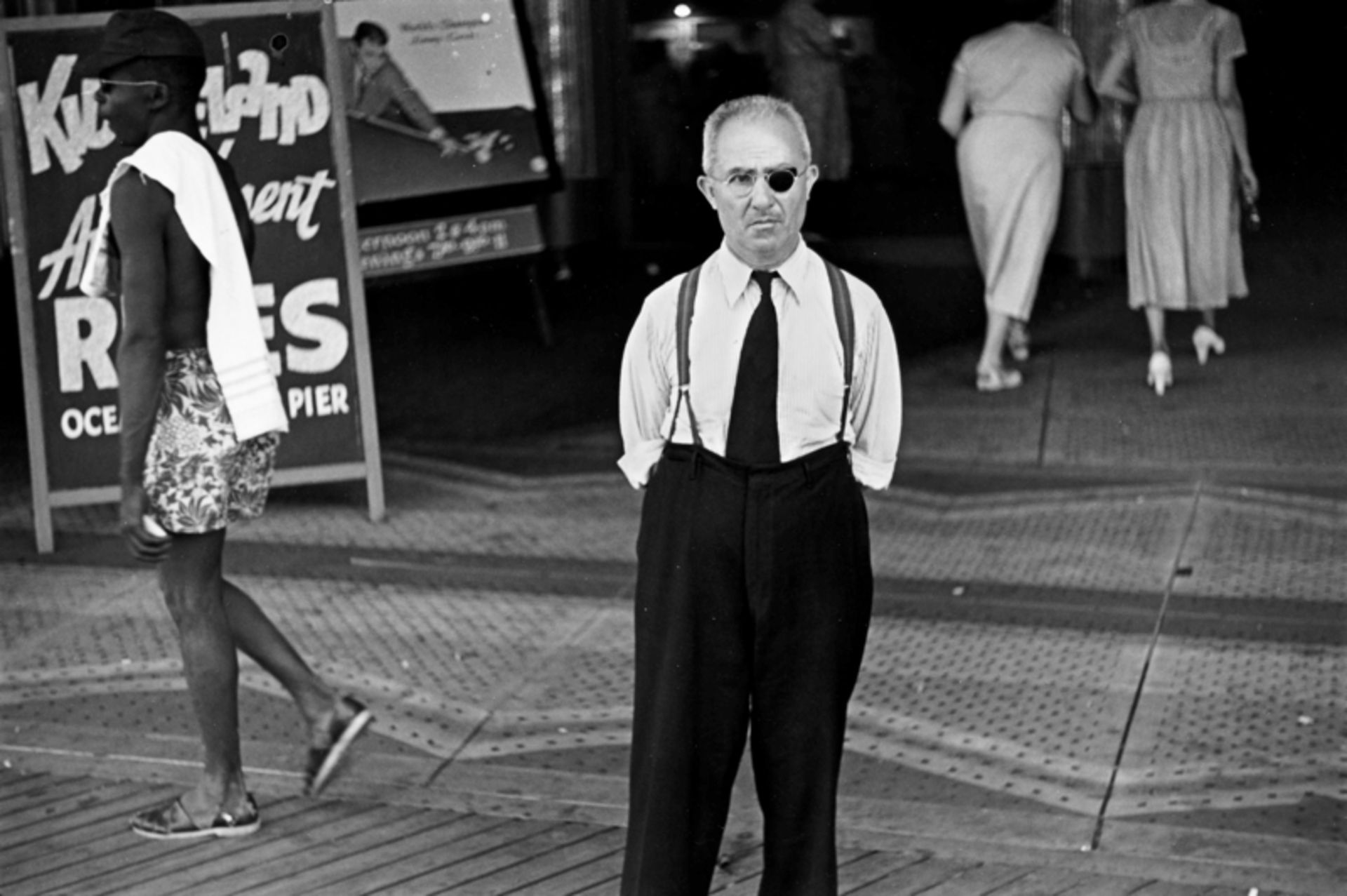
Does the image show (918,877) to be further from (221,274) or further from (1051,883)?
(221,274)

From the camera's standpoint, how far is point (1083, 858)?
4316 millimetres

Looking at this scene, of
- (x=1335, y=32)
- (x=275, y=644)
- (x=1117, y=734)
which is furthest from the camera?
(x=1335, y=32)

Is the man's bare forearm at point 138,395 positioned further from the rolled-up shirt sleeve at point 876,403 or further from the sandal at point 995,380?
the sandal at point 995,380

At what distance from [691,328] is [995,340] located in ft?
19.4

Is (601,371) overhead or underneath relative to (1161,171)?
underneath

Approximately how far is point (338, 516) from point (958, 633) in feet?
8.43

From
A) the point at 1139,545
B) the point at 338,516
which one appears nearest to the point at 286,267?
the point at 338,516

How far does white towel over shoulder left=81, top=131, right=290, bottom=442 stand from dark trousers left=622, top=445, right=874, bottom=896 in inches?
47.9

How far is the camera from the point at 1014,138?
893 cm

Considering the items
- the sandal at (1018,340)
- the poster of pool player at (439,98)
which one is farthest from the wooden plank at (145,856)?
the sandal at (1018,340)

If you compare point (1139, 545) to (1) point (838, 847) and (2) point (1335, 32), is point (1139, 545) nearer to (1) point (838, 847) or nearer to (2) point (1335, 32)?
(1) point (838, 847)

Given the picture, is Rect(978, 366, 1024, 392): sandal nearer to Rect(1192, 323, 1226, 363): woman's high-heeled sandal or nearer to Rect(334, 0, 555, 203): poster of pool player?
Rect(1192, 323, 1226, 363): woman's high-heeled sandal

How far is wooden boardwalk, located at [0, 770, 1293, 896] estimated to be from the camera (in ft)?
13.8

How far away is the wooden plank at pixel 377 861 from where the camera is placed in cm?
423
